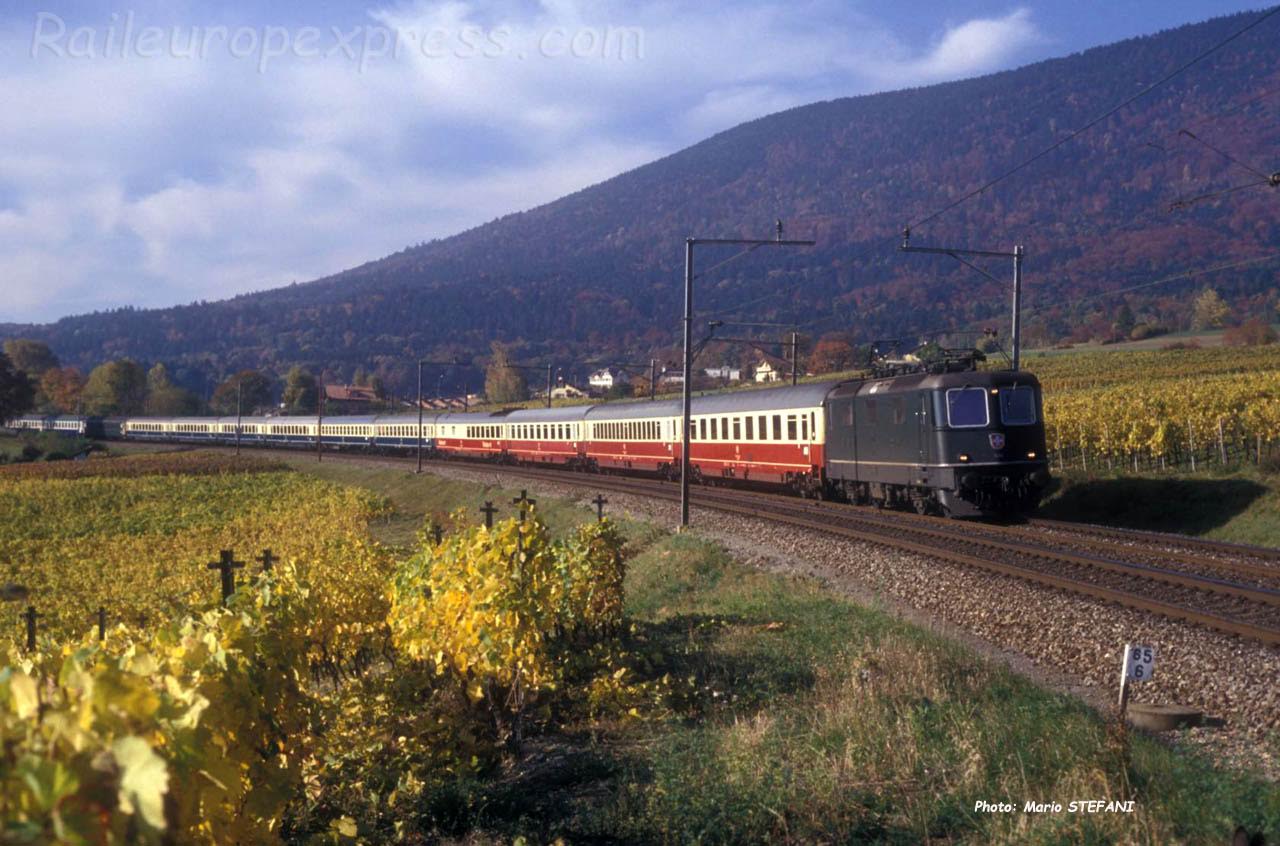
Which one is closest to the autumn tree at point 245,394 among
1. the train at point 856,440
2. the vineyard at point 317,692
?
the train at point 856,440

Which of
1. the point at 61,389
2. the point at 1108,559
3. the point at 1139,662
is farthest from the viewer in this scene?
the point at 61,389

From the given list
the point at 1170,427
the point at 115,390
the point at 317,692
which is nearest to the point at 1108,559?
the point at 317,692

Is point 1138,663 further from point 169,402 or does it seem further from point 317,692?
point 169,402

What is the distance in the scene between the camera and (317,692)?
1095cm

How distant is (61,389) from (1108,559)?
179237 millimetres

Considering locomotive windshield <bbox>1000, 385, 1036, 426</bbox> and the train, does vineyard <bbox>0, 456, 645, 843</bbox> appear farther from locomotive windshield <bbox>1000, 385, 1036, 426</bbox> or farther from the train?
locomotive windshield <bbox>1000, 385, 1036, 426</bbox>

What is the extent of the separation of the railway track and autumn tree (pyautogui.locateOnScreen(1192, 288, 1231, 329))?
94.5 m

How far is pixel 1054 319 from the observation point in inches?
4956

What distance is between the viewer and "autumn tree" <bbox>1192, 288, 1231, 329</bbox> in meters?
103

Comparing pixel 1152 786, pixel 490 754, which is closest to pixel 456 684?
pixel 490 754

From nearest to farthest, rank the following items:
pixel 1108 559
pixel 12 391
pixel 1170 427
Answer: pixel 1108 559, pixel 1170 427, pixel 12 391

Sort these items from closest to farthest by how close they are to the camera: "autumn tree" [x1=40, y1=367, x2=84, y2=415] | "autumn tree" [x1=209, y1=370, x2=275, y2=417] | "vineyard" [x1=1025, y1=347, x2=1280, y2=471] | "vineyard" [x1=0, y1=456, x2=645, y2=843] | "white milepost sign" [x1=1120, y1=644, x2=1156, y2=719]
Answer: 1. "vineyard" [x1=0, y1=456, x2=645, y2=843]
2. "white milepost sign" [x1=1120, y1=644, x2=1156, y2=719]
3. "vineyard" [x1=1025, y1=347, x2=1280, y2=471]
4. "autumn tree" [x1=209, y1=370, x2=275, y2=417]
5. "autumn tree" [x1=40, y1=367, x2=84, y2=415]

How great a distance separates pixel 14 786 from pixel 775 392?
1168 inches

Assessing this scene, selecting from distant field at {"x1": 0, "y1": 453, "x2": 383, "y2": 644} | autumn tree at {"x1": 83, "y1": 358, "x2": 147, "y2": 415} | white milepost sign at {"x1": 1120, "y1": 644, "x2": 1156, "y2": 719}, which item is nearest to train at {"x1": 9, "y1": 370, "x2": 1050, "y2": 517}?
distant field at {"x1": 0, "y1": 453, "x2": 383, "y2": 644}
